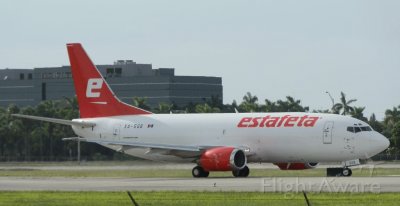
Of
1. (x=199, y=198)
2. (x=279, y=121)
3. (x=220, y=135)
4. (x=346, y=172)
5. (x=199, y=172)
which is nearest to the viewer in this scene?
→ (x=199, y=198)

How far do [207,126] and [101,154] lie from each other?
194ft

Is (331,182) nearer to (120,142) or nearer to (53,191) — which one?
(53,191)

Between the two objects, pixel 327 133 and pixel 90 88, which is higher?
pixel 90 88

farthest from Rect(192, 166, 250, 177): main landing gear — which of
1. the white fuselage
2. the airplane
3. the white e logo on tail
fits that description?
the white e logo on tail

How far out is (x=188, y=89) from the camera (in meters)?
200

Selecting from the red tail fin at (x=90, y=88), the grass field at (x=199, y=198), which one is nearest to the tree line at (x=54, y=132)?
the red tail fin at (x=90, y=88)

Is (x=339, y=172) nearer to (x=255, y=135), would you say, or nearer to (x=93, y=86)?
(x=255, y=135)

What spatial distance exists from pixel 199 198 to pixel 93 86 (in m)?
34.4

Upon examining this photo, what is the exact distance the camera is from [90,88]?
2886 inches

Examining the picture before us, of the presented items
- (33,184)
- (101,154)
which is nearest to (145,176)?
(33,184)

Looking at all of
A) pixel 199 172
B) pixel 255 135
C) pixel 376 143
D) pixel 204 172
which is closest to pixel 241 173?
pixel 204 172

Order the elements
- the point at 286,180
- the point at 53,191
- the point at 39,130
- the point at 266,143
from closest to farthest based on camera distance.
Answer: the point at 53,191 → the point at 286,180 → the point at 266,143 → the point at 39,130

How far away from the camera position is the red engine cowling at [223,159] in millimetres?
62719

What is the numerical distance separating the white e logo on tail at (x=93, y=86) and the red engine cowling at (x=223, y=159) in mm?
12002
